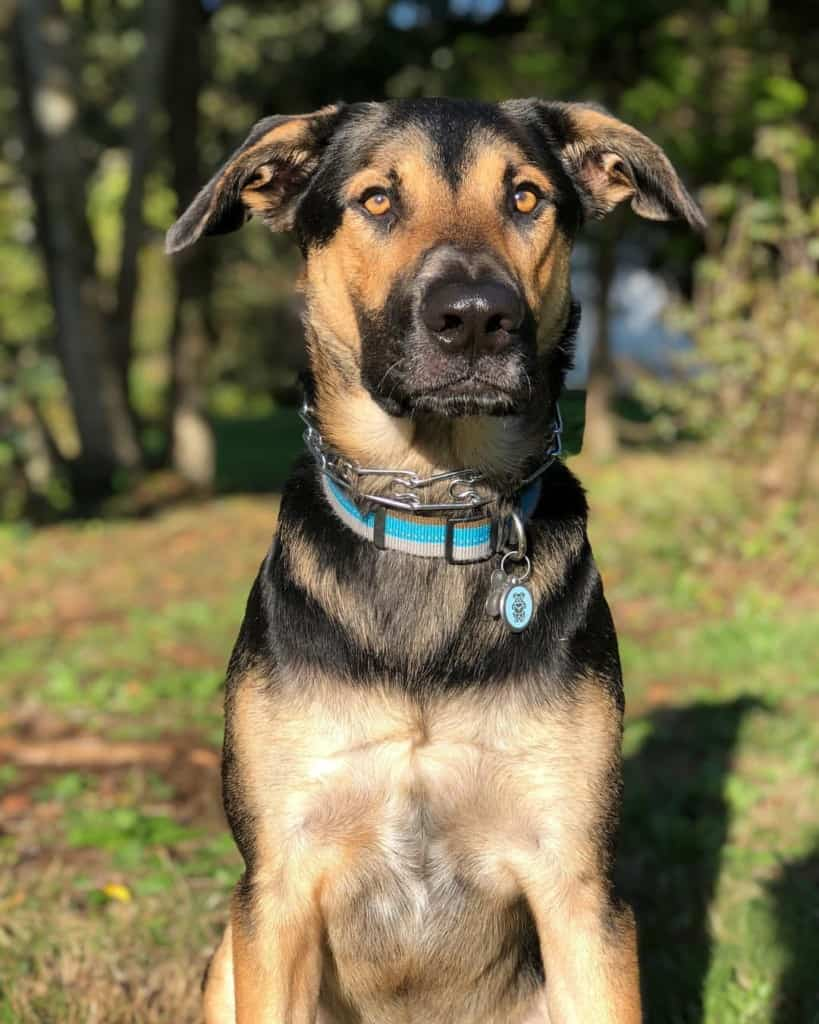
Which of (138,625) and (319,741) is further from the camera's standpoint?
(138,625)

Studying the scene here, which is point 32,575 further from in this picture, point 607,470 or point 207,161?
point 207,161

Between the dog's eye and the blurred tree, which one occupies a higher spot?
the dog's eye

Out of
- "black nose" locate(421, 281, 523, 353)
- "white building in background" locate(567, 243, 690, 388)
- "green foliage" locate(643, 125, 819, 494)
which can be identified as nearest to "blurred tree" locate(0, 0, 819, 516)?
"white building in background" locate(567, 243, 690, 388)

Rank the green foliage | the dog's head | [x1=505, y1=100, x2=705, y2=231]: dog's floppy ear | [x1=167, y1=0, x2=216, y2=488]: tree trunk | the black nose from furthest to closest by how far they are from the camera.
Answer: [x1=167, y1=0, x2=216, y2=488]: tree trunk < the green foliage < [x1=505, y1=100, x2=705, y2=231]: dog's floppy ear < the dog's head < the black nose

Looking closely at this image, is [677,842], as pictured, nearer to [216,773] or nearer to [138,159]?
[216,773]

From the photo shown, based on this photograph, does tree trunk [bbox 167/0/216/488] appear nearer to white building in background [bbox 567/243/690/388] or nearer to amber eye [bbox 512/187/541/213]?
white building in background [bbox 567/243/690/388]

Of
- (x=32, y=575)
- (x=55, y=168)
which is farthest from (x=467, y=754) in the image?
(x=55, y=168)

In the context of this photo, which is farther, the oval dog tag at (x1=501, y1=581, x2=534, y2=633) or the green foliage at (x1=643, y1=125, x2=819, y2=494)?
the green foliage at (x1=643, y1=125, x2=819, y2=494)

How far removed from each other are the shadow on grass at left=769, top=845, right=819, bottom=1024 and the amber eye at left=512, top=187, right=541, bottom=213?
7.79ft

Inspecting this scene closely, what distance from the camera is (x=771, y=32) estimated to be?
45.2 ft

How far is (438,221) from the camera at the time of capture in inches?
130

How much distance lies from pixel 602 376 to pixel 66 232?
849 centimetres

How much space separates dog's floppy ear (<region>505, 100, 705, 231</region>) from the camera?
360cm

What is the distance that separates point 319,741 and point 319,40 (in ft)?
60.0
